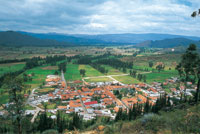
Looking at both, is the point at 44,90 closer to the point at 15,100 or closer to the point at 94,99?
the point at 94,99

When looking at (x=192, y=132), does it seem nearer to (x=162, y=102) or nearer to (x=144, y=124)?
(x=144, y=124)

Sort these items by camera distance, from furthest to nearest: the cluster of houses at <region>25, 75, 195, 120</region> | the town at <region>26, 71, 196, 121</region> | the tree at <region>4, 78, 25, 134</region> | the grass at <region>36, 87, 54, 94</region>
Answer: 1. the grass at <region>36, 87, 54, 94</region>
2. the cluster of houses at <region>25, 75, 195, 120</region>
3. the town at <region>26, 71, 196, 121</region>
4. the tree at <region>4, 78, 25, 134</region>

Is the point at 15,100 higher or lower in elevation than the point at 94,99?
higher

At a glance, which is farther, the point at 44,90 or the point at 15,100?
the point at 44,90

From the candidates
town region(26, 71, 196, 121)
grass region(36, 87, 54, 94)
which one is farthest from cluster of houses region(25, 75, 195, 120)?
grass region(36, 87, 54, 94)

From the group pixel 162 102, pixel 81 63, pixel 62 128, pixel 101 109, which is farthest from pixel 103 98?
pixel 81 63

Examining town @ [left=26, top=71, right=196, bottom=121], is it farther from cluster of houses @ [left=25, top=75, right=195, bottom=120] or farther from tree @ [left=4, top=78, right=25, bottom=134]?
tree @ [left=4, top=78, right=25, bottom=134]

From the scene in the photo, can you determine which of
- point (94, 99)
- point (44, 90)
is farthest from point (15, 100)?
point (44, 90)

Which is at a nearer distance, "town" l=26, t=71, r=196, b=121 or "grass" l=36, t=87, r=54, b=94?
"town" l=26, t=71, r=196, b=121

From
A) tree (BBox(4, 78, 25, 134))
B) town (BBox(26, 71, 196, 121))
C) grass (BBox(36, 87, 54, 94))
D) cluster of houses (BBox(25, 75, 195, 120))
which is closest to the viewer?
tree (BBox(4, 78, 25, 134))

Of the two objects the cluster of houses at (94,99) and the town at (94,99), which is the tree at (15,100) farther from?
the cluster of houses at (94,99)

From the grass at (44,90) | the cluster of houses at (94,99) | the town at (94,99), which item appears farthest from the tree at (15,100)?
the grass at (44,90)

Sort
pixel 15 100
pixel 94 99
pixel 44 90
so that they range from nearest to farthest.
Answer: pixel 15 100 < pixel 94 99 < pixel 44 90
